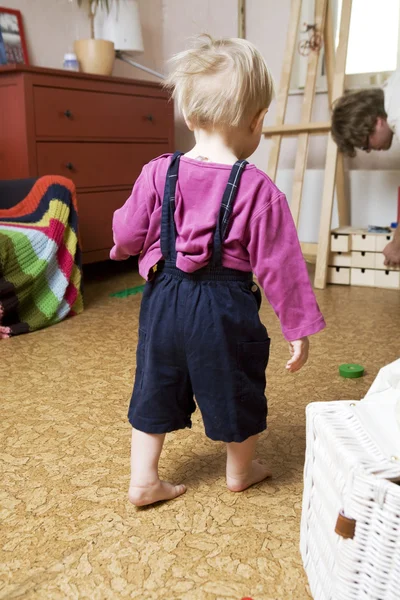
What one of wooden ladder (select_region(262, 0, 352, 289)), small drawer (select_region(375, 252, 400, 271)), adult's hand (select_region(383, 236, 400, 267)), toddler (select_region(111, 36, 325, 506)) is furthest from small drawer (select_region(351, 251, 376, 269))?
toddler (select_region(111, 36, 325, 506))

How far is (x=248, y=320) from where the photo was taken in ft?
3.70

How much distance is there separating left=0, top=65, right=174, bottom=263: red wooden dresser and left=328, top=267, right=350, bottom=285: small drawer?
105cm

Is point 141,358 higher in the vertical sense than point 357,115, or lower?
lower

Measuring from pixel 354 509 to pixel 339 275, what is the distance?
7.63 feet

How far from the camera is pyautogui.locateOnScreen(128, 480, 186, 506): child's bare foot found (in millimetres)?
1188

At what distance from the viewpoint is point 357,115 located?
2.69 metres

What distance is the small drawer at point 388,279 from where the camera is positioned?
2934mm

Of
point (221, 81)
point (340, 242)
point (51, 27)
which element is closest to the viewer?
point (221, 81)

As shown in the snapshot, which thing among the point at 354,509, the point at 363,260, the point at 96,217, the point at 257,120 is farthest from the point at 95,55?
the point at 354,509

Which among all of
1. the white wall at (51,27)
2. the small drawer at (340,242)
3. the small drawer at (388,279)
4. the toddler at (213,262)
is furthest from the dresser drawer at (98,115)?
the toddler at (213,262)

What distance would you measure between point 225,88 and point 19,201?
1.61 m

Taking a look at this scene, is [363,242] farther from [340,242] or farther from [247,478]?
[247,478]

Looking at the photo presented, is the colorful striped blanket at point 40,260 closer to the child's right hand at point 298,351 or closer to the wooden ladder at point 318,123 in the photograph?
the wooden ladder at point 318,123

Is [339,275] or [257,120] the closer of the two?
[257,120]
